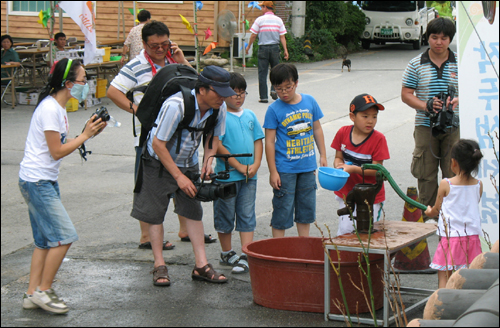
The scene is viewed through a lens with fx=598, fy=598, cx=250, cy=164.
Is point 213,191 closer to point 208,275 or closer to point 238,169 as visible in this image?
point 238,169

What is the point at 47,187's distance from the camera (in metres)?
4.07

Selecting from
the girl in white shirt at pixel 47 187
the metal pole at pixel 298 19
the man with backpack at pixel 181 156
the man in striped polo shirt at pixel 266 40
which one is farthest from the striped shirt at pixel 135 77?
the metal pole at pixel 298 19

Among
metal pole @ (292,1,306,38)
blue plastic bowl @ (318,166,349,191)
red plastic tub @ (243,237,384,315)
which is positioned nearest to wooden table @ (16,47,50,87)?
metal pole @ (292,1,306,38)

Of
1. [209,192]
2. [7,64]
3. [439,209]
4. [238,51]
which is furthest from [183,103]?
[238,51]

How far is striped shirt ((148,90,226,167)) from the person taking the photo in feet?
14.0

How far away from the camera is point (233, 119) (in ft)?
16.3

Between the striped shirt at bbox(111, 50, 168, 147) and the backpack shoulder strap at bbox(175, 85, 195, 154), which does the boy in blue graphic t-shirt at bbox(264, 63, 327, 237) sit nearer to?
the backpack shoulder strap at bbox(175, 85, 195, 154)

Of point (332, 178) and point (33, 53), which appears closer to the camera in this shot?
point (332, 178)

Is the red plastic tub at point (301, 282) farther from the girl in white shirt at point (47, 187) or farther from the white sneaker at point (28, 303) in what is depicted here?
the white sneaker at point (28, 303)

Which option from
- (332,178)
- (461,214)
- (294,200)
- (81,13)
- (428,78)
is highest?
(81,13)

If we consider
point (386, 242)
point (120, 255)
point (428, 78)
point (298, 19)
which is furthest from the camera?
point (298, 19)

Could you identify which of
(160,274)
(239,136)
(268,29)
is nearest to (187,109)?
(239,136)

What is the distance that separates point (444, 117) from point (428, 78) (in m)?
0.46

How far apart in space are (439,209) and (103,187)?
4.67 metres
